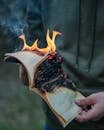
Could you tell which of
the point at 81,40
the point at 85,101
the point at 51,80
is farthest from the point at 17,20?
the point at 85,101

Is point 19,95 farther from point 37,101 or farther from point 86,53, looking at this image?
point 86,53

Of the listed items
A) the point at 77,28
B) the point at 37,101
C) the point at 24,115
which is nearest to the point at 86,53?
the point at 77,28

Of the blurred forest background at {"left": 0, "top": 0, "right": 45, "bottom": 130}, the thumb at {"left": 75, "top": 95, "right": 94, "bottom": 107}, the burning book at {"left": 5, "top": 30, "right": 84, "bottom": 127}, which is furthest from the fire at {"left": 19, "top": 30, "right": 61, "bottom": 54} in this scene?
the blurred forest background at {"left": 0, "top": 0, "right": 45, "bottom": 130}

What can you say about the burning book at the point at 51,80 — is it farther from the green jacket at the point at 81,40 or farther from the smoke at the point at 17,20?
the smoke at the point at 17,20

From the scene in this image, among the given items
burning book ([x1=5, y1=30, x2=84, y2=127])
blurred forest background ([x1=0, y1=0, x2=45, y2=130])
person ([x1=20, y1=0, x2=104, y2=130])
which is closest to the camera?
burning book ([x1=5, y1=30, x2=84, y2=127])

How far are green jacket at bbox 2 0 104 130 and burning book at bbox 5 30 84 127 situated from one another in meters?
0.11

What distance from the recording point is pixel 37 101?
17.8 feet

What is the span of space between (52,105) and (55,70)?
0.49ft

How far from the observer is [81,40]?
2.43 m

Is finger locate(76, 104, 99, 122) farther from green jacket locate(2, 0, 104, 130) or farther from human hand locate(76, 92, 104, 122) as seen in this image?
green jacket locate(2, 0, 104, 130)

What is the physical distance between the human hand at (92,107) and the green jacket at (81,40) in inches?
4.9

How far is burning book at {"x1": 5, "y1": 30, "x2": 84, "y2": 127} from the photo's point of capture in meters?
2.23

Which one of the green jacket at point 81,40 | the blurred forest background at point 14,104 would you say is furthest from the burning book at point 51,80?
the blurred forest background at point 14,104

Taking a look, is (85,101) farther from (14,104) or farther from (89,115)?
(14,104)
